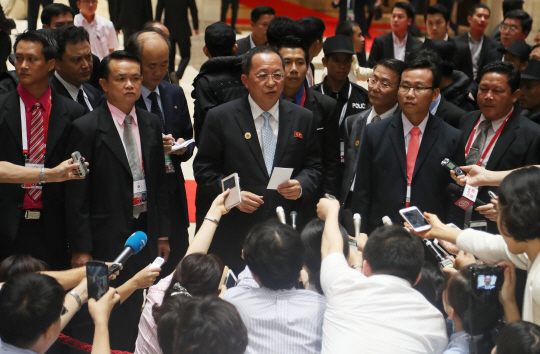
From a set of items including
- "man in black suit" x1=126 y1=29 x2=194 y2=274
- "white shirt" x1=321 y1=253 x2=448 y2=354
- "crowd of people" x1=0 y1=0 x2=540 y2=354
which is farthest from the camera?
"man in black suit" x1=126 y1=29 x2=194 y2=274

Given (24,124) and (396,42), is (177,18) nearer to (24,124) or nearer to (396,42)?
(396,42)

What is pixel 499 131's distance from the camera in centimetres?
407

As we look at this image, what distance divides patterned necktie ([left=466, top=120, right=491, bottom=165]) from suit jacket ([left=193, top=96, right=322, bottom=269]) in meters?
1.08

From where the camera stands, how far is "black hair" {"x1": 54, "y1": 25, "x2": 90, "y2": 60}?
13.5 ft

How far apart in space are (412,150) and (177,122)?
1.66 meters

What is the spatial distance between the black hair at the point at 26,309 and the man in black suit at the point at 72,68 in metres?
2.04

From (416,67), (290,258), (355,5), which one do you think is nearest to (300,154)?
(416,67)

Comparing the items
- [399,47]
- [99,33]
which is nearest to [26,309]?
[99,33]

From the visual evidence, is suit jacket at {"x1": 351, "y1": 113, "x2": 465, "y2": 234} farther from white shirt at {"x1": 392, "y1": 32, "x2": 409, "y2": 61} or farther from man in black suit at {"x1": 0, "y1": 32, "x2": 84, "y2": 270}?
white shirt at {"x1": 392, "y1": 32, "x2": 409, "y2": 61}

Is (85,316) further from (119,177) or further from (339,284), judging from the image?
(339,284)

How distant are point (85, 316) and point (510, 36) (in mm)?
6208

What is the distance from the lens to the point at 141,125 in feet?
12.0

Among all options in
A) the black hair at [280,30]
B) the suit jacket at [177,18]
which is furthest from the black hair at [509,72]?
the suit jacket at [177,18]

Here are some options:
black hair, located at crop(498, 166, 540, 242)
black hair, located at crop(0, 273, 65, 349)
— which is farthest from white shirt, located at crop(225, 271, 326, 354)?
black hair, located at crop(498, 166, 540, 242)
